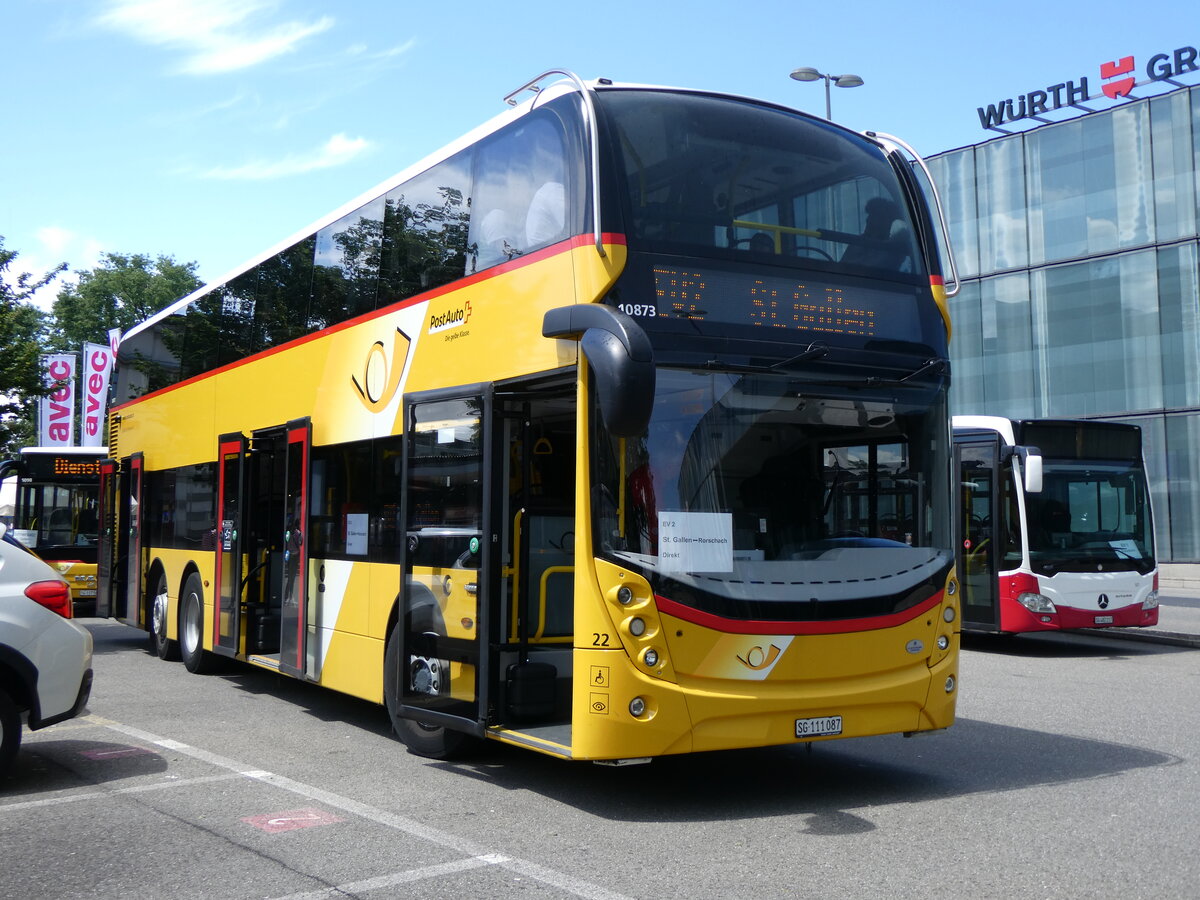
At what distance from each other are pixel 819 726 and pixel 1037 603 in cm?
922

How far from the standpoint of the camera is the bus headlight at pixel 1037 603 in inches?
614

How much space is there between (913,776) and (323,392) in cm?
571

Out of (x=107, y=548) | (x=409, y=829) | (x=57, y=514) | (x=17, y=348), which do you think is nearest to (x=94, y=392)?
(x=17, y=348)

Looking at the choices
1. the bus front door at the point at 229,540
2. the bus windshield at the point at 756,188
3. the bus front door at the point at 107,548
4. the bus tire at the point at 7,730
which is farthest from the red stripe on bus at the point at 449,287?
the bus front door at the point at 107,548

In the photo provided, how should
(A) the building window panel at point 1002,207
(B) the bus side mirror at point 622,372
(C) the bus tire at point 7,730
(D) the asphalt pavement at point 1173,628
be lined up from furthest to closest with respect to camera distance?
(A) the building window panel at point 1002,207, (D) the asphalt pavement at point 1173,628, (C) the bus tire at point 7,730, (B) the bus side mirror at point 622,372

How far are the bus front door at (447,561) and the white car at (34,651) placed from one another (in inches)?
82.4

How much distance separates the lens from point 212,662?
46.2ft

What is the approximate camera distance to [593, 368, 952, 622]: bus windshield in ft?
23.1

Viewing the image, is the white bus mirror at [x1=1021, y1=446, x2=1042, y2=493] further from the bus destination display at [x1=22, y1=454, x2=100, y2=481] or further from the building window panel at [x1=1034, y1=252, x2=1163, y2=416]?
the building window panel at [x1=1034, y1=252, x2=1163, y2=416]

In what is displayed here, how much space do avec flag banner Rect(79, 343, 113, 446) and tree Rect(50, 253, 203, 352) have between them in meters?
35.4

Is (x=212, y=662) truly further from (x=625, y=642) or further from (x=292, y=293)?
(x=625, y=642)

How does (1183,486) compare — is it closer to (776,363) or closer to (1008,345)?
(1008,345)

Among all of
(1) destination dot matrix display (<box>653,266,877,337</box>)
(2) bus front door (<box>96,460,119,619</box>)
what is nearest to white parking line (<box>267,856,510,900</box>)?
(1) destination dot matrix display (<box>653,266,877,337</box>)

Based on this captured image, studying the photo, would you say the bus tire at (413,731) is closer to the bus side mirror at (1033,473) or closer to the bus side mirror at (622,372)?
the bus side mirror at (622,372)
